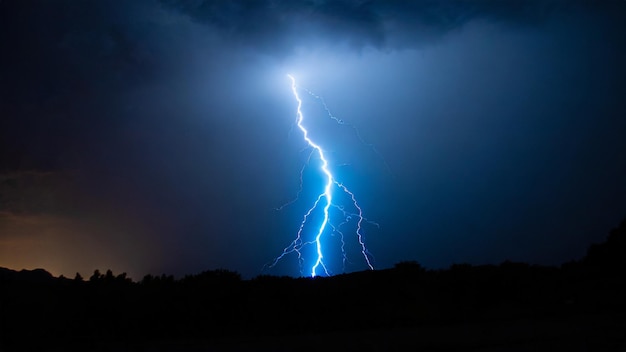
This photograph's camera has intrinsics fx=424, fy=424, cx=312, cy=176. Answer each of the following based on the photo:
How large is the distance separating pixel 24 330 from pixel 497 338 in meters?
10.9

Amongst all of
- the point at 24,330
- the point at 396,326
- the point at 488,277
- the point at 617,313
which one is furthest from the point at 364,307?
the point at 24,330

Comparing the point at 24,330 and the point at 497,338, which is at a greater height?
the point at 24,330

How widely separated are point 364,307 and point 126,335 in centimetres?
611

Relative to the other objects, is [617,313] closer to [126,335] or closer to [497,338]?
[497,338]

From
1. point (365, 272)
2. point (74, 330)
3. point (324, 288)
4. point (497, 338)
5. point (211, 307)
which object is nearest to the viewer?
point (497, 338)

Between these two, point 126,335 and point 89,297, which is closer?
point 126,335

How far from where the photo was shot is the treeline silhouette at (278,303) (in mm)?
10562

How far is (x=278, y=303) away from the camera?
1177cm

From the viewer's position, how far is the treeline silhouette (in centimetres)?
1056

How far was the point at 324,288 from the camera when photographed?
43.1 ft

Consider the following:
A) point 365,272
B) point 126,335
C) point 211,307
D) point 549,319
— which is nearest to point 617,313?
point 549,319

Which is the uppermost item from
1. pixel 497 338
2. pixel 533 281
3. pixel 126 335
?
pixel 533 281

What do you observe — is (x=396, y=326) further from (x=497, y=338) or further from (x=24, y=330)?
(x=24, y=330)

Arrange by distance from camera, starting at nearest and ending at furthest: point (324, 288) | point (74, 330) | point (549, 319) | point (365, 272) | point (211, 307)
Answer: point (549, 319) → point (74, 330) → point (211, 307) → point (324, 288) → point (365, 272)
